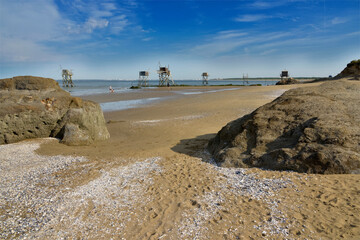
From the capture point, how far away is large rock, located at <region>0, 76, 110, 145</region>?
8250 millimetres

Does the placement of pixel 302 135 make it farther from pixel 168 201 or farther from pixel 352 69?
pixel 352 69

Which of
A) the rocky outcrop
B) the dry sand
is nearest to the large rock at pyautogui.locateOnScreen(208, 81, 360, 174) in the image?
the dry sand

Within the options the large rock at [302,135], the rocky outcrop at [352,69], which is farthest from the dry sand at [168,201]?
Answer: the rocky outcrop at [352,69]

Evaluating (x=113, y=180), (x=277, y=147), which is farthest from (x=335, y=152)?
(x=113, y=180)

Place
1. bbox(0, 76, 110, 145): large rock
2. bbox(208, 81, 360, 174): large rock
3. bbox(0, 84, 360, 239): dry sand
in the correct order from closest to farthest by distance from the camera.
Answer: bbox(0, 84, 360, 239): dry sand, bbox(208, 81, 360, 174): large rock, bbox(0, 76, 110, 145): large rock

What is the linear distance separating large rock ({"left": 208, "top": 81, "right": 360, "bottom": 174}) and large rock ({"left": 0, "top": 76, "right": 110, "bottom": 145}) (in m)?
5.27

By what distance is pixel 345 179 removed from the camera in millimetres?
4262

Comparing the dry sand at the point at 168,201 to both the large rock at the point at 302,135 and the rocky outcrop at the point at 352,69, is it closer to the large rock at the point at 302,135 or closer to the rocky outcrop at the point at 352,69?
the large rock at the point at 302,135

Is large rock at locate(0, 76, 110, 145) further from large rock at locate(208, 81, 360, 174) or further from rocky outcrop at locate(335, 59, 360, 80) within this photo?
rocky outcrop at locate(335, 59, 360, 80)

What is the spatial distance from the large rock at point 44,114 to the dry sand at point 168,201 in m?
1.86

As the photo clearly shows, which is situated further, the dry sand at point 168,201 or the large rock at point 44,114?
the large rock at point 44,114

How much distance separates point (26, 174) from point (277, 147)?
637 cm

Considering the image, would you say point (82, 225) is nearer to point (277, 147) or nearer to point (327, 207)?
point (327, 207)

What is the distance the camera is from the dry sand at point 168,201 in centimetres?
334
